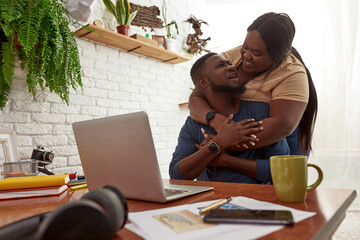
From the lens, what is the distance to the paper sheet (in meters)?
0.44

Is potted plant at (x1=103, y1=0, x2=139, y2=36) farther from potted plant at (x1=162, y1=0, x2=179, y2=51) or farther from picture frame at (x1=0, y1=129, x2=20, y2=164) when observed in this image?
picture frame at (x1=0, y1=129, x2=20, y2=164)

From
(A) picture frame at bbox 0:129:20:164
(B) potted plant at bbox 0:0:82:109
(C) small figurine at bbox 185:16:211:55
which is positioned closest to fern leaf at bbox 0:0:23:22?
(B) potted plant at bbox 0:0:82:109

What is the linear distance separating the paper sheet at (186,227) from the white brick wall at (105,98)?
5.66ft

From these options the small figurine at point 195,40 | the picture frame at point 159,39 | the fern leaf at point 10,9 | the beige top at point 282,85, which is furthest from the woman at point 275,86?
the small figurine at point 195,40

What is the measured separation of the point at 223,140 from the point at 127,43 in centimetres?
172

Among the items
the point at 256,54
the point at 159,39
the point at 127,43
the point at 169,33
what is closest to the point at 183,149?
the point at 256,54

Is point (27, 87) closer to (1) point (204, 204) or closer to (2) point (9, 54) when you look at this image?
(2) point (9, 54)

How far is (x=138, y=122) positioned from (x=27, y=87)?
5.71ft

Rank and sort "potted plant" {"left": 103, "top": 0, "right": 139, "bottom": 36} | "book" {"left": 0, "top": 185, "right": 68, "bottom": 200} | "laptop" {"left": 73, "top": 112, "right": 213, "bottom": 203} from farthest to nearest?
1. "potted plant" {"left": 103, "top": 0, "right": 139, "bottom": 36}
2. "book" {"left": 0, "top": 185, "right": 68, "bottom": 200}
3. "laptop" {"left": 73, "top": 112, "right": 213, "bottom": 203}

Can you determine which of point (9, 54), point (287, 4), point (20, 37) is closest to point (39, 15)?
point (20, 37)

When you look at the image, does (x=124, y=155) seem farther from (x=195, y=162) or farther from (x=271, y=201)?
(x=195, y=162)

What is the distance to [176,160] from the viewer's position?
1403 mm

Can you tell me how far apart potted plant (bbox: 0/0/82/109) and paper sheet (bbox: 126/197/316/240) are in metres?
1.38

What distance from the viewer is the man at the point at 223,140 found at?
125 cm
